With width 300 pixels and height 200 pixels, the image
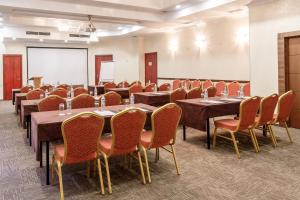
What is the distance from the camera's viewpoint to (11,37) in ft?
38.5

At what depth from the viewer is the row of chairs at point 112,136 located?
287 cm

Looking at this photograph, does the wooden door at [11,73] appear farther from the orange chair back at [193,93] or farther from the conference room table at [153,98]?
the orange chair back at [193,93]

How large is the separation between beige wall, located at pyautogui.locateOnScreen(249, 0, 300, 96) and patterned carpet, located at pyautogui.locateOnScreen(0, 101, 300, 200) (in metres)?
2.16

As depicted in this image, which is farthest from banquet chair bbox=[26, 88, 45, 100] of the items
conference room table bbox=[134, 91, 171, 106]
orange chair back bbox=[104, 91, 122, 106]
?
conference room table bbox=[134, 91, 171, 106]

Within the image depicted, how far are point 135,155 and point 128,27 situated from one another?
27.4 feet

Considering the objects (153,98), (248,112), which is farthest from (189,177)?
(153,98)

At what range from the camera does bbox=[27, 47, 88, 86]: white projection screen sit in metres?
14.0

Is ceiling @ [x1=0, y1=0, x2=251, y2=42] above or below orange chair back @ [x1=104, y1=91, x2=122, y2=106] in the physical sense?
above

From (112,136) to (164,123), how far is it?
0.67 meters

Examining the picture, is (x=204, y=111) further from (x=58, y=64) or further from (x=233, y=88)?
(x=58, y=64)

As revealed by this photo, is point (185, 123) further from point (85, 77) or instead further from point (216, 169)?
point (85, 77)

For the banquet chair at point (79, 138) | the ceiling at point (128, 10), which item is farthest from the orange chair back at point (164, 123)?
the ceiling at point (128, 10)

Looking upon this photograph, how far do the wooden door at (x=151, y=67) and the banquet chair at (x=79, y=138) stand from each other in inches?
393

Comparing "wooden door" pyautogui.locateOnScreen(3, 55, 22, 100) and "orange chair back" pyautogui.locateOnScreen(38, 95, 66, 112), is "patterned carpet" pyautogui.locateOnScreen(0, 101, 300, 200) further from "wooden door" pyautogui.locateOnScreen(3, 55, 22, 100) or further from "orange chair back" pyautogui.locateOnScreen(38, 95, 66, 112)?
"wooden door" pyautogui.locateOnScreen(3, 55, 22, 100)
